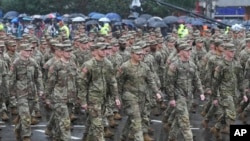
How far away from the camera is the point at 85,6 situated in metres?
51.6

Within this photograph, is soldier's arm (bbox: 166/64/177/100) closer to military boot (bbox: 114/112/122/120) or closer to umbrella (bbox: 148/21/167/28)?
military boot (bbox: 114/112/122/120)

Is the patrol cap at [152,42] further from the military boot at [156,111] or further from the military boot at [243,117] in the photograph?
the military boot at [243,117]

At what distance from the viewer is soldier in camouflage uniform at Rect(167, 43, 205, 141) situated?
14.0m

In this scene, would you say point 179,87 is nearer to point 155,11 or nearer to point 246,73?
point 246,73

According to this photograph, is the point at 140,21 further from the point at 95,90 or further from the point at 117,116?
the point at 95,90

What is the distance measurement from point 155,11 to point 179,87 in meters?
36.2

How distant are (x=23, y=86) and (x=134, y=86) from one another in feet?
8.90

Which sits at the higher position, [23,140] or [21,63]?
[21,63]

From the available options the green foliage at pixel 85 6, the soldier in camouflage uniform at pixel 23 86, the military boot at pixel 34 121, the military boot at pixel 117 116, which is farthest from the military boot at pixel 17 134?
the green foliage at pixel 85 6

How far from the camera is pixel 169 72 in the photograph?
565 inches

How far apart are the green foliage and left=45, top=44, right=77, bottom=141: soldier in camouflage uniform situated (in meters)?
35.9

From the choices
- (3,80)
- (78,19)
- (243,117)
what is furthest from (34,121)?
(78,19)

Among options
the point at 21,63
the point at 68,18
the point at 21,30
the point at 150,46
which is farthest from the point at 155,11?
the point at 21,63

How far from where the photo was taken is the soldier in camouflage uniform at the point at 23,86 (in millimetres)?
14578
